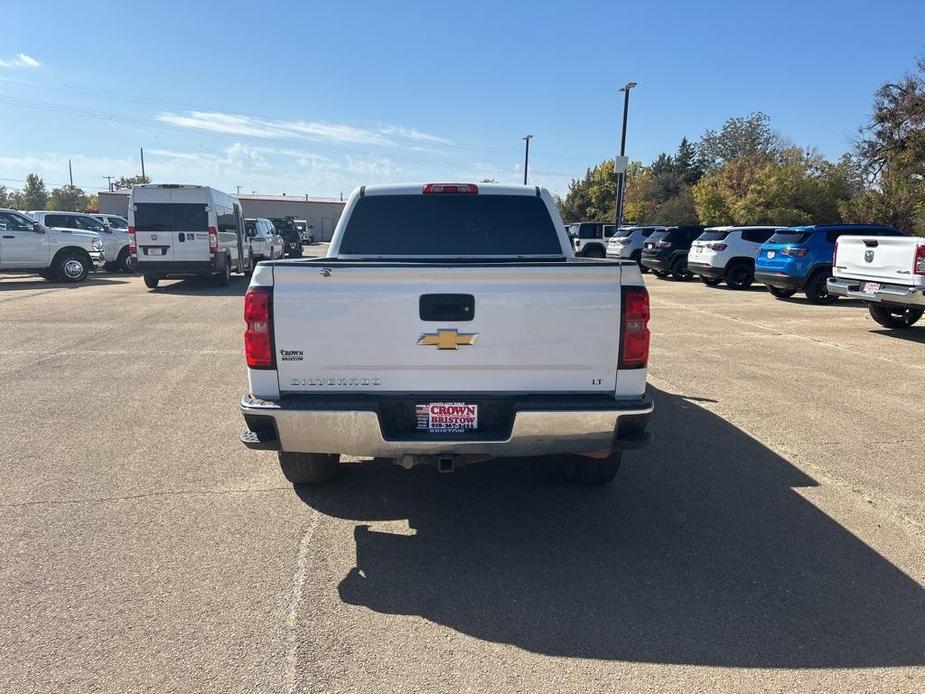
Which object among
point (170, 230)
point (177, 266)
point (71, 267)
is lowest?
point (71, 267)

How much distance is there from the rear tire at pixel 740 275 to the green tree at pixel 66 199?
101 metres

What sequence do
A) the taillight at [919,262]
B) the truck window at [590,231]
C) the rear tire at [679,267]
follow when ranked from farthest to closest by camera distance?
the truck window at [590,231] → the rear tire at [679,267] → the taillight at [919,262]

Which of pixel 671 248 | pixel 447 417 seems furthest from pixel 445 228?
pixel 671 248

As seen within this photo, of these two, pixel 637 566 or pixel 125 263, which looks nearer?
pixel 637 566

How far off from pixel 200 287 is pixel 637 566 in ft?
55.7

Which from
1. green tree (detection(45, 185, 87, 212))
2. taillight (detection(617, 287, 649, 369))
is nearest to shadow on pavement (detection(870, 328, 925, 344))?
taillight (detection(617, 287, 649, 369))

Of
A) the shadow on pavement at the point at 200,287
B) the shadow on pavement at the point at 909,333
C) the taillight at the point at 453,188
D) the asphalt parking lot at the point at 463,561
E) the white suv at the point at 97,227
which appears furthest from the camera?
the white suv at the point at 97,227

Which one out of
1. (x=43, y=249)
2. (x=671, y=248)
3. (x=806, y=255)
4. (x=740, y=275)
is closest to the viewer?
(x=806, y=255)

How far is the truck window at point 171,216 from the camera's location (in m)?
16.2

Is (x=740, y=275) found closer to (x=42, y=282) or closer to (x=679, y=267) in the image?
(x=679, y=267)

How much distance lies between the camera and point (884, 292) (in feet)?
34.7

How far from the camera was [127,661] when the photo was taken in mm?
2789

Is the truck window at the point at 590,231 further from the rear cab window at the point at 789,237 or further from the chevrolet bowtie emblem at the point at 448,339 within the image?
the chevrolet bowtie emblem at the point at 448,339

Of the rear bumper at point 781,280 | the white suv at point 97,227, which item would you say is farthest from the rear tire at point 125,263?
the rear bumper at point 781,280
